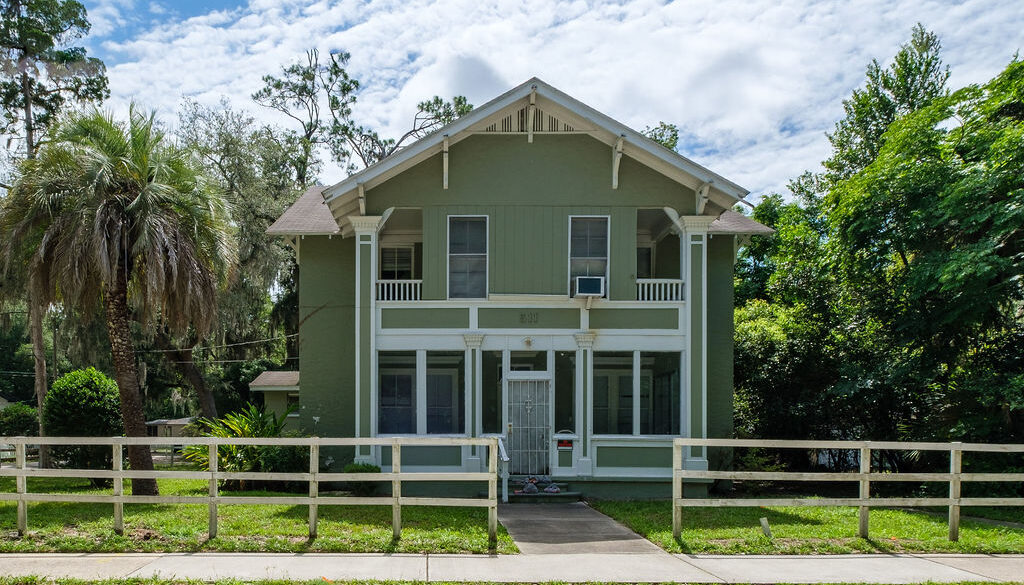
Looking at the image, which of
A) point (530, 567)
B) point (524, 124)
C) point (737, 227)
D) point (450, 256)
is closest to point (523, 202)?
point (524, 124)

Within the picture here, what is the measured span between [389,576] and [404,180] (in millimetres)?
9333

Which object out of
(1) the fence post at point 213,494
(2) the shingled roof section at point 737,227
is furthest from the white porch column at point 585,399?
(1) the fence post at point 213,494

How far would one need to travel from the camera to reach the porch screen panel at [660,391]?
50.8ft

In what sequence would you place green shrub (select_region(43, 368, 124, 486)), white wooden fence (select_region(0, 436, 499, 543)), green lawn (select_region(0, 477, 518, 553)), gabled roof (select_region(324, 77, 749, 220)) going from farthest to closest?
green shrub (select_region(43, 368, 124, 486)), gabled roof (select_region(324, 77, 749, 220)), white wooden fence (select_region(0, 436, 499, 543)), green lawn (select_region(0, 477, 518, 553))

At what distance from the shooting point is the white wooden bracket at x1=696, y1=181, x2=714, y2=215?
15.1 meters

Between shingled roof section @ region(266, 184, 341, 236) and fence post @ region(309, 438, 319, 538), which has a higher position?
shingled roof section @ region(266, 184, 341, 236)

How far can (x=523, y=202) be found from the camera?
608 inches

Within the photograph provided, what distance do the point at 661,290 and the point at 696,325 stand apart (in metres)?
1.00

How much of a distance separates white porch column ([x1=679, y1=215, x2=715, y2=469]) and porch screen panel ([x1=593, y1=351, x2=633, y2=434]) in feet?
3.64

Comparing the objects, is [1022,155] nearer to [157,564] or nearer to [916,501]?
[916,501]

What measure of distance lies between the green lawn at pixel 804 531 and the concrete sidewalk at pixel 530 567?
338 mm

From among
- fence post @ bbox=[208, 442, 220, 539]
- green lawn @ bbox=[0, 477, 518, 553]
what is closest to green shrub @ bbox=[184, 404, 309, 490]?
green lawn @ bbox=[0, 477, 518, 553]

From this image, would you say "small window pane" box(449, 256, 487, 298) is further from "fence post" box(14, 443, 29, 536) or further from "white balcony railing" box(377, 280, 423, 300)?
"fence post" box(14, 443, 29, 536)

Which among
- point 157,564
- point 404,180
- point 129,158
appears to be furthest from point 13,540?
point 404,180
